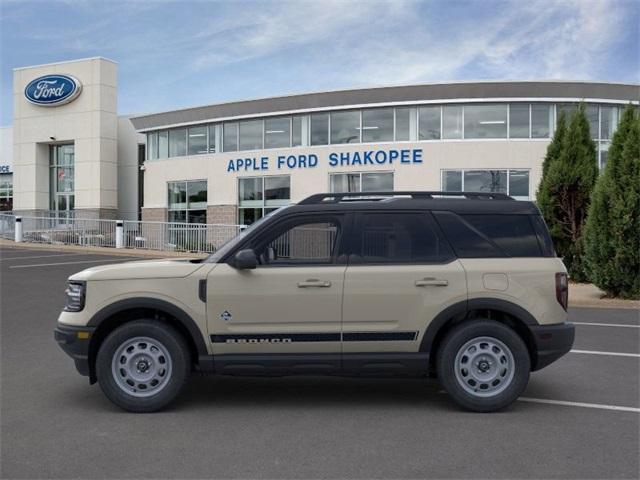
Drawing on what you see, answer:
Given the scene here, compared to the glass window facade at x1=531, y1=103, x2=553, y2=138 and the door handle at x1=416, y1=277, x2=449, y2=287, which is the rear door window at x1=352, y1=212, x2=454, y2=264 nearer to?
the door handle at x1=416, y1=277, x2=449, y2=287

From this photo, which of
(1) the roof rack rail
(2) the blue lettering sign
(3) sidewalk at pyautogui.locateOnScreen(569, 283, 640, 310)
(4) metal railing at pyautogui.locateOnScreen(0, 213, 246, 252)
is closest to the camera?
(1) the roof rack rail

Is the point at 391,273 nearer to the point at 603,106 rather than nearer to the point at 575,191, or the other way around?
the point at 575,191

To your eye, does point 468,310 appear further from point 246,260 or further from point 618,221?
point 618,221

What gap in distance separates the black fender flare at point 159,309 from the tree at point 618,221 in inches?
406

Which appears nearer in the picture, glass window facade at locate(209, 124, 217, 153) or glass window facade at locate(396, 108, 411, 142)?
glass window facade at locate(396, 108, 411, 142)

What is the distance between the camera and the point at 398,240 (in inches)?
222

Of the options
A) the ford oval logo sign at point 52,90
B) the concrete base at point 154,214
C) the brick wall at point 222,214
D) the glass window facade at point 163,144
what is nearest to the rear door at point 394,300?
the brick wall at point 222,214

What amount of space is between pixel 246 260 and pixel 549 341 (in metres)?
2.62

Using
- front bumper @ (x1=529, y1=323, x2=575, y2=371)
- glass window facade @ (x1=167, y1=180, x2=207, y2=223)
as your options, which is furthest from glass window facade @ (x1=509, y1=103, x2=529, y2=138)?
front bumper @ (x1=529, y1=323, x2=575, y2=371)

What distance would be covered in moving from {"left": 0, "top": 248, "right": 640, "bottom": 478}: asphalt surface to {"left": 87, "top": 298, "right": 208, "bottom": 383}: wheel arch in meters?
0.51

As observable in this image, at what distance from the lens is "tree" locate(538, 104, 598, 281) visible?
51.6 ft

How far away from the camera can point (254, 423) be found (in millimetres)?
5148

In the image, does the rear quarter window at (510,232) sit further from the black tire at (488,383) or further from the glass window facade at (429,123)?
the glass window facade at (429,123)

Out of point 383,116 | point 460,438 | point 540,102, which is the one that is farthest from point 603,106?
point 460,438
